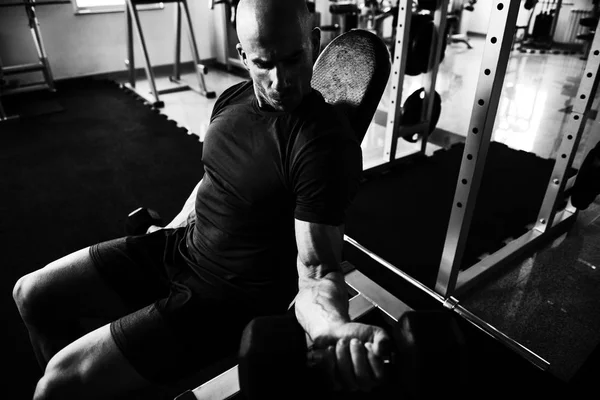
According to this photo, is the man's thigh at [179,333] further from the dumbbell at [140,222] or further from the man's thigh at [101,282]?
the dumbbell at [140,222]

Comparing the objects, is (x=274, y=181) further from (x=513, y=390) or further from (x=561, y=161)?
(x=561, y=161)

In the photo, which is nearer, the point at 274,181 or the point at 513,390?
the point at 274,181

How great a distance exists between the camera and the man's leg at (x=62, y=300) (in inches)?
38.9

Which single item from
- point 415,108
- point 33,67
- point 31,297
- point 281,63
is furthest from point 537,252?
point 33,67

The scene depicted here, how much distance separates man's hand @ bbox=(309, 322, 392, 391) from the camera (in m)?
0.53

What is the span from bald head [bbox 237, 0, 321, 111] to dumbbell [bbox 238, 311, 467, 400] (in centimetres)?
48

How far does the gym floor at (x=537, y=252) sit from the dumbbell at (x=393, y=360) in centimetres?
103

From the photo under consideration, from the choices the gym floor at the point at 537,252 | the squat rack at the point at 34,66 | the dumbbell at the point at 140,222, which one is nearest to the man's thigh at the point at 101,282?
the dumbbell at the point at 140,222

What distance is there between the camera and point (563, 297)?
159 centimetres

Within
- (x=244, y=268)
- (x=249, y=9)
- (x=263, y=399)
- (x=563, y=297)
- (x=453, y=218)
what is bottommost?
(x=563, y=297)

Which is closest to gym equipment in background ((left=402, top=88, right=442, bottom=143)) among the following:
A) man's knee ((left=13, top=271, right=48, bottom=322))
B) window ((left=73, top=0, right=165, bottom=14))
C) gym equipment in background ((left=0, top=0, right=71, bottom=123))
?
man's knee ((left=13, top=271, right=48, bottom=322))

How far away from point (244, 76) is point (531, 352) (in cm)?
371

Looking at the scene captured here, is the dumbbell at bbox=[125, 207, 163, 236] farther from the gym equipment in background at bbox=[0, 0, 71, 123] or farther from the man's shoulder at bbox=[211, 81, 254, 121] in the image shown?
the gym equipment in background at bbox=[0, 0, 71, 123]

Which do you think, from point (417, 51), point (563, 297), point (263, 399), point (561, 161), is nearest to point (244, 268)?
point (263, 399)
